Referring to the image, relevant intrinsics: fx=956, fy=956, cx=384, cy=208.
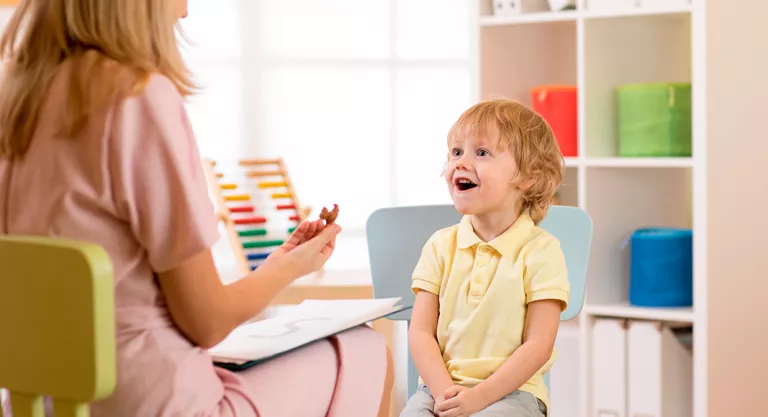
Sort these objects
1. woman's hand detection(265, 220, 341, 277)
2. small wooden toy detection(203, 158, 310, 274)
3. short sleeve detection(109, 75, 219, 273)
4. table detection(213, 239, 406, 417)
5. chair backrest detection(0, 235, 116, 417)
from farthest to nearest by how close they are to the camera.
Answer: small wooden toy detection(203, 158, 310, 274) → table detection(213, 239, 406, 417) → woman's hand detection(265, 220, 341, 277) → short sleeve detection(109, 75, 219, 273) → chair backrest detection(0, 235, 116, 417)

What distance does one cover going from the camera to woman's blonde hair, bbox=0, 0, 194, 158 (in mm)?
1098

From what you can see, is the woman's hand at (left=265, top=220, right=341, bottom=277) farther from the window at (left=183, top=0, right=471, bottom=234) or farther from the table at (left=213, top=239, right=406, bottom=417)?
the window at (left=183, top=0, right=471, bottom=234)

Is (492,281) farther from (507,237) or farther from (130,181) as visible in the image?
(130,181)

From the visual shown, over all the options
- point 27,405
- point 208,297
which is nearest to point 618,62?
point 208,297

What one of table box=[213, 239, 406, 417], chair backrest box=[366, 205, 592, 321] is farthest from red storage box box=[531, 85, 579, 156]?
chair backrest box=[366, 205, 592, 321]

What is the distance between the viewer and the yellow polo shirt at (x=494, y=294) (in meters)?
1.49

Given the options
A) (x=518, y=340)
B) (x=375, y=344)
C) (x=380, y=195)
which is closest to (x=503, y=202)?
(x=518, y=340)

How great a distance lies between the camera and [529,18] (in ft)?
8.37

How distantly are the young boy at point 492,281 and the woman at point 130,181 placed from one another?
380 mm

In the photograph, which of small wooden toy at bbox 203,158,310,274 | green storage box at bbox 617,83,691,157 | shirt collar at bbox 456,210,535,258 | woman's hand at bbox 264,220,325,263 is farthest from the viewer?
small wooden toy at bbox 203,158,310,274

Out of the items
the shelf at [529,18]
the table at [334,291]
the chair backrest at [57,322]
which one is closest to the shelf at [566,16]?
the shelf at [529,18]

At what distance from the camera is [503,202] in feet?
5.11

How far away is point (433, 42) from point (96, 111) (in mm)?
2297

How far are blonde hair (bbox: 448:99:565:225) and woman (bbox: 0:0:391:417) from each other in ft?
1.71
